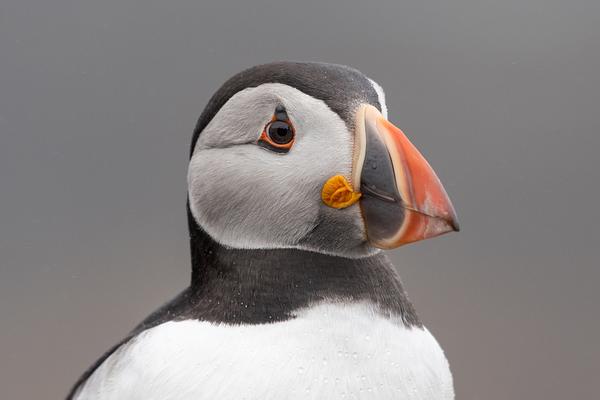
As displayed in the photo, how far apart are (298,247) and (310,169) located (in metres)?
0.16

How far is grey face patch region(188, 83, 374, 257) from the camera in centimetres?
155

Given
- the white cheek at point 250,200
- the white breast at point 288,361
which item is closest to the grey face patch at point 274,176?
the white cheek at point 250,200

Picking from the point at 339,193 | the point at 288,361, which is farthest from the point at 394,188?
the point at 288,361

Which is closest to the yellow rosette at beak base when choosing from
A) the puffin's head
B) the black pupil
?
the puffin's head

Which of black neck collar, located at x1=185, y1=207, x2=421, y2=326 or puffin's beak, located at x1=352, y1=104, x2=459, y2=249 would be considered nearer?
puffin's beak, located at x1=352, y1=104, x2=459, y2=249

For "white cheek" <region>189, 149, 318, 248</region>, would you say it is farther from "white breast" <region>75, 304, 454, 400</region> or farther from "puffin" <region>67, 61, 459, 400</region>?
"white breast" <region>75, 304, 454, 400</region>

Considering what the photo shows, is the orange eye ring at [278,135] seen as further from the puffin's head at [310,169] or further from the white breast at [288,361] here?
the white breast at [288,361]

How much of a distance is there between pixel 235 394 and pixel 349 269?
0.32 meters

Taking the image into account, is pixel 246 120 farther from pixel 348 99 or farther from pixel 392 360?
pixel 392 360

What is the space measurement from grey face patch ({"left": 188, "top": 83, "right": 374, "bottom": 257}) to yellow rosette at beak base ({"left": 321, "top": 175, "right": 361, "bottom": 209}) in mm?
11

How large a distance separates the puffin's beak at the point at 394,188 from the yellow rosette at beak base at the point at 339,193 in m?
0.01

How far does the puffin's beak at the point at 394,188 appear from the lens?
1.48 m

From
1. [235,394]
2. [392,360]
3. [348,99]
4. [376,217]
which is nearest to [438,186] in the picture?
[376,217]

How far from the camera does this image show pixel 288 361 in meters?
1.52
